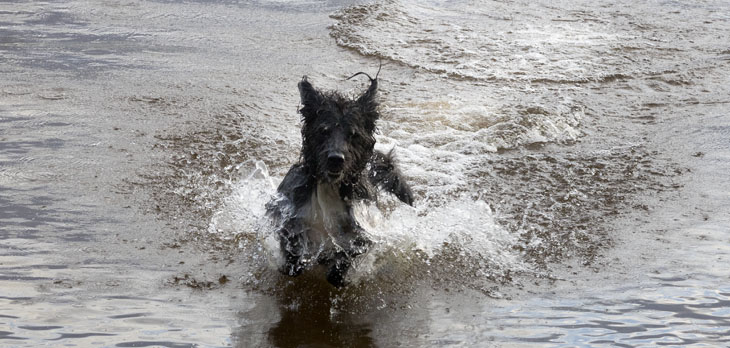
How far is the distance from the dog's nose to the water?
853 millimetres

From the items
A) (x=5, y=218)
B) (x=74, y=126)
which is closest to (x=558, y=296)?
(x=5, y=218)

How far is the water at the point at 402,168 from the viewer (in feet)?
17.8

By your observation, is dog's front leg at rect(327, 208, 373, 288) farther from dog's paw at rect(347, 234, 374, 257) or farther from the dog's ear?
the dog's ear

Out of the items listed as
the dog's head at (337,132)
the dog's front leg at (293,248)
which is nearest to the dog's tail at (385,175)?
the dog's head at (337,132)

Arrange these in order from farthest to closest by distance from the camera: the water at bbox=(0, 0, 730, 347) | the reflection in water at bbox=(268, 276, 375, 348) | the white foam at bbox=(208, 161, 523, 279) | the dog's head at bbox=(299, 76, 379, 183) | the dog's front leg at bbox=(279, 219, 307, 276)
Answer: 1. the white foam at bbox=(208, 161, 523, 279)
2. the dog's front leg at bbox=(279, 219, 307, 276)
3. the dog's head at bbox=(299, 76, 379, 183)
4. the water at bbox=(0, 0, 730, 347)
5. the reflection in water at bbox=(268, 276, 375, 348)

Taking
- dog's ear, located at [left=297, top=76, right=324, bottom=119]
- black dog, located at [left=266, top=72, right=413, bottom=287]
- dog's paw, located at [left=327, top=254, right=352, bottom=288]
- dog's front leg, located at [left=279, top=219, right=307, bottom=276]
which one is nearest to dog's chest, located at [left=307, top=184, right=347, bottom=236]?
black dog, located at [left=266, top=72, right=413, bottom=287]

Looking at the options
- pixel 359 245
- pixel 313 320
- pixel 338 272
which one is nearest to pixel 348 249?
pixel 359 245

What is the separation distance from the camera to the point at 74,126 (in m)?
8.59

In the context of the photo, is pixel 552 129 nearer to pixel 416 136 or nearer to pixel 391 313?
pixel 416 136

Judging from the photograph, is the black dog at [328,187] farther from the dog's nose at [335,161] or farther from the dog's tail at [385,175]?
the dog's tail at [385,175]

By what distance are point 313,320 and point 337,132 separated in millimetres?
1299

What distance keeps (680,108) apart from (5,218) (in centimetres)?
797

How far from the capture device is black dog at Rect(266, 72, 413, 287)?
5652 mm

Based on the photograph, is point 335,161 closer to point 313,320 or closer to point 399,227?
point 313,320
